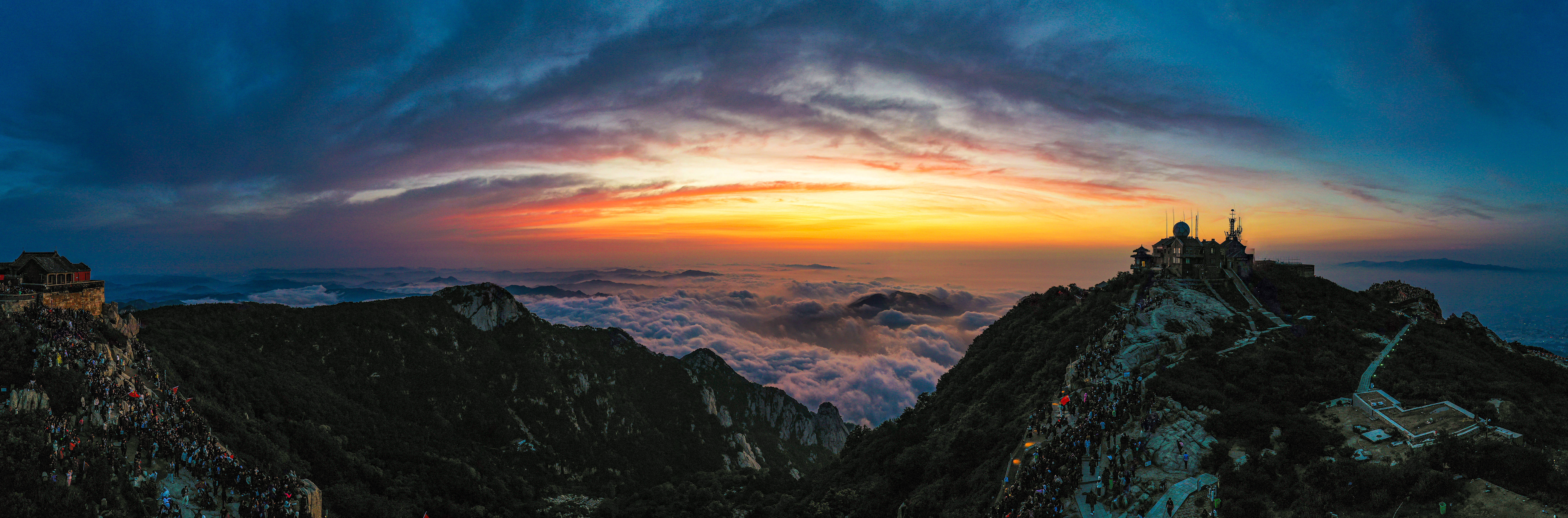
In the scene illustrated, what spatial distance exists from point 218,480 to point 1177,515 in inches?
2302

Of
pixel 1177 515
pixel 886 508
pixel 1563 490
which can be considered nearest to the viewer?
pixel 1563 490

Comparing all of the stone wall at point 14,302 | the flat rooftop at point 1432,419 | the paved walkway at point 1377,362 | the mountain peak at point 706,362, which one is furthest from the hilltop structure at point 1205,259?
the mountain peak at point 706,362

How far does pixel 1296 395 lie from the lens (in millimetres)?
38281

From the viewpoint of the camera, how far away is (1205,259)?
65.5 m

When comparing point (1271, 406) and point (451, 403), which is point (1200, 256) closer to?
point (1271, 406)

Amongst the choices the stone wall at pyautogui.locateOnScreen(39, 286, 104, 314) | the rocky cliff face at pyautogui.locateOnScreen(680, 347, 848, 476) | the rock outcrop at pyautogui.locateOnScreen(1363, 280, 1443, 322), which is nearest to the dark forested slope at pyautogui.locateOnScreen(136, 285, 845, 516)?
the rocky cliff face at pyautogui.locateOnScreen(680, 347, 848, 476)

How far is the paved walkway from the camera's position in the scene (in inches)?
1502

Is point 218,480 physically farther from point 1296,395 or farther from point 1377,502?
point 1296,395

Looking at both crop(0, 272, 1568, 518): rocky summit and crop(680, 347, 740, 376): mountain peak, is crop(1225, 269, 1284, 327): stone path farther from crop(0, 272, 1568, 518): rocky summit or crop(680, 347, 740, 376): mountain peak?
crop(680, 347, 740, 376): mountain peak

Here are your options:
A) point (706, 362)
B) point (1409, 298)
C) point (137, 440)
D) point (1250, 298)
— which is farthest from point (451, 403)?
point (1409, 298)

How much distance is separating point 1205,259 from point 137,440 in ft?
313

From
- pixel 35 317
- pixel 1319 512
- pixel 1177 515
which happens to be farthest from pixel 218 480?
pixel 1319 512

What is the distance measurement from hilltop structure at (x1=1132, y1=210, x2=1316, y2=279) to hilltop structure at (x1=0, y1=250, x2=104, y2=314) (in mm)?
106461

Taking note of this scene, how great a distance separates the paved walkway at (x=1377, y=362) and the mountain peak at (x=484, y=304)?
138408mm
